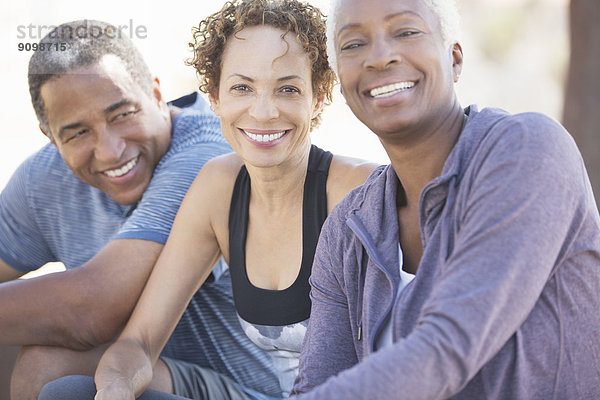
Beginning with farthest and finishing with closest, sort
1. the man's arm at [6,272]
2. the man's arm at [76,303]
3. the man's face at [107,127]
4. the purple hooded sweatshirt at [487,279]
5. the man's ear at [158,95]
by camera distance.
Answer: the man's arm at [6,272], the man's ear at [158,95], the man's face at [107,127], the man's arm at [76,303], the purple hooded sweatshirt at [487,279]

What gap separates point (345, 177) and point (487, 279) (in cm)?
108

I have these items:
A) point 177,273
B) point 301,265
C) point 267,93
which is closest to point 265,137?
point 267,93

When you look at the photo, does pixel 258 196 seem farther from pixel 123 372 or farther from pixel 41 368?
pixel 41 368

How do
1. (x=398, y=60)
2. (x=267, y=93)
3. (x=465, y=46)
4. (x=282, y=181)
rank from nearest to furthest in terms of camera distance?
(x=398, y=60) → (x=267, y=93) → (x=282, y=181) → (x=465, y=46)

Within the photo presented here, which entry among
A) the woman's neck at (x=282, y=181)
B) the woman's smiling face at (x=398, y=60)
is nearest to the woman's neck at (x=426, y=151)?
the woman's smiling face at (x=398, y=60)

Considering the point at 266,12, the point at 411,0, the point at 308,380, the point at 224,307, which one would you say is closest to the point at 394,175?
the point at 411,0

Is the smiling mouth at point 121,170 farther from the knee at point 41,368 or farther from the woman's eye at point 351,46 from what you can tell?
the woman's eye at point 351,46

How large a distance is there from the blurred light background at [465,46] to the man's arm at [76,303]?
7476mm

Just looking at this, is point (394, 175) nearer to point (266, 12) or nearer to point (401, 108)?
point (401, 108)

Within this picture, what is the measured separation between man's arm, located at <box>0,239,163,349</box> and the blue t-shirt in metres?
0.14

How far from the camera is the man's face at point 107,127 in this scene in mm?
2820

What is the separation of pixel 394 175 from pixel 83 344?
137 cm

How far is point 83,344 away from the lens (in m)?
2.57

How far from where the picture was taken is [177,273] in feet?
8.19
